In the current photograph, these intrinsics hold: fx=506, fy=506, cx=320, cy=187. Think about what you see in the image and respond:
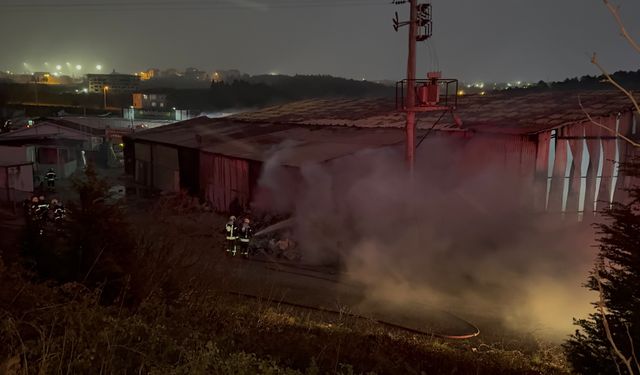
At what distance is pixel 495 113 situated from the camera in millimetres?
18438

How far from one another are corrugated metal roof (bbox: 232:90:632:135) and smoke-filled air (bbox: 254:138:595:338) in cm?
156

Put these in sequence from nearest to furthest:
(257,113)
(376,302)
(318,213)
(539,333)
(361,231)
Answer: (539,333) < (376,302) < (361,231) < (318,213) < (257,113)

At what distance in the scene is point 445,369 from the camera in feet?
18.6

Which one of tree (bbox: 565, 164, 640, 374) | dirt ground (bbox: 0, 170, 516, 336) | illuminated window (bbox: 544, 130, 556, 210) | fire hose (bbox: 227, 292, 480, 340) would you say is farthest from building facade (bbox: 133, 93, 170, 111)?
tree (bbox: 565, 164, 640, 374)

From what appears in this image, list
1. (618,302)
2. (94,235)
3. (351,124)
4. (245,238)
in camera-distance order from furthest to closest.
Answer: (351,124)
(245,238)
(94,235)
(618,302)

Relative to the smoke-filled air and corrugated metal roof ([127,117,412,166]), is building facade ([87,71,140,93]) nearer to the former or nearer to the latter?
corrugated metal roof ([127,117,412,166])

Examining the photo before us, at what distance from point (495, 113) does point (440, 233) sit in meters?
6.39

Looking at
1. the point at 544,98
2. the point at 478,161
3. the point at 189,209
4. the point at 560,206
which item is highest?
the point at 544,98

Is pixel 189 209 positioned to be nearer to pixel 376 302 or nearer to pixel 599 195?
pixel 376 302

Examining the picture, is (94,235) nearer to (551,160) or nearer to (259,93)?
(551,160)

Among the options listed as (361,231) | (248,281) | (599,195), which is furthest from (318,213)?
(599,195)

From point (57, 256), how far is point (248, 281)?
5791 millimetres

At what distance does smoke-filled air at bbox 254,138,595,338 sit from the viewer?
1161 cm

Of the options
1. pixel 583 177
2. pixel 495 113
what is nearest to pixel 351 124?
pixel 495 113
